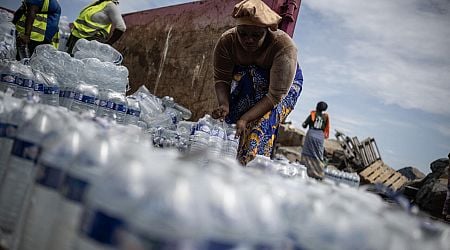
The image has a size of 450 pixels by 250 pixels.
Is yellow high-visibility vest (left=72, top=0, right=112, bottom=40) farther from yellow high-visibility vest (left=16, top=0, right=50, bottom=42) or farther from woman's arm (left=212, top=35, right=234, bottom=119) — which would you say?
woman's arm (left=212, top=35, right=234, bottom=119)

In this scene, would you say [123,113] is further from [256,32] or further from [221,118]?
[256,32]

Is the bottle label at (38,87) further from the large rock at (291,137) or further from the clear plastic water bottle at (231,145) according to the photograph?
the large rock at (291,137)

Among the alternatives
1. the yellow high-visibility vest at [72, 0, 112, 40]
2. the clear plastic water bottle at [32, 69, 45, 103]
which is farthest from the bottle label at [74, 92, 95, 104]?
the yellow high-visibility vest at [72, 0, 112, 40]

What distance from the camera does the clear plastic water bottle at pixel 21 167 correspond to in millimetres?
1128

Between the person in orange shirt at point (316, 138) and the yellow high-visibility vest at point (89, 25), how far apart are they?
19.2 feet

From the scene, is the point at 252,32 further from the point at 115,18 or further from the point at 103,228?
the point at 115,18

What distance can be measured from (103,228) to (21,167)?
0.55 m

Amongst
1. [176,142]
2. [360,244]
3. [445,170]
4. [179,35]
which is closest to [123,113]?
[176,142]

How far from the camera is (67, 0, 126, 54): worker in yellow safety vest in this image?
4.75m

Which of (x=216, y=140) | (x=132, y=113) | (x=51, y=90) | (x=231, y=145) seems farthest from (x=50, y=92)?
(x=231, y=145)

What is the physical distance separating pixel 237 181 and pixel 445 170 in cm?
1134

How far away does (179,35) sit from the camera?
6316 millimetres

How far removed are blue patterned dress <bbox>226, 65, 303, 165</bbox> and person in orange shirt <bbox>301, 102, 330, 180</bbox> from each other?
229 inches

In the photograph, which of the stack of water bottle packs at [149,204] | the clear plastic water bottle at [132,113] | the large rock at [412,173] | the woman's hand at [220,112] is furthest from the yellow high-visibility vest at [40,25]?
the large rock at [412,173]
